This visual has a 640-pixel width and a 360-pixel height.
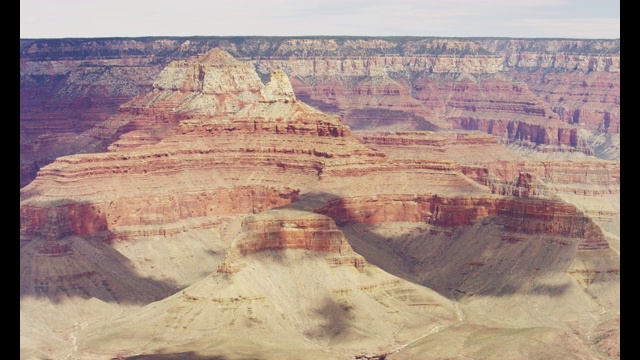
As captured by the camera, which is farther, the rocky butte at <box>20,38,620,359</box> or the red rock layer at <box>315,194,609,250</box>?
the red rock layer at <box>315,194,609,250</box>

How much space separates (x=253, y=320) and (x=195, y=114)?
92.6 meters

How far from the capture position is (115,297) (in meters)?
112

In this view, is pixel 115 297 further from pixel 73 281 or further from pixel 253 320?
pixel 253 320

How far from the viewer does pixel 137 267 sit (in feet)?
394

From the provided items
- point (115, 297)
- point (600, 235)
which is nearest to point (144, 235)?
point (115, 297)

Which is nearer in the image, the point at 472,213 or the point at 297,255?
the point at 297,255

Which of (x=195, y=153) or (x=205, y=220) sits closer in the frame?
(x=205, y=220)

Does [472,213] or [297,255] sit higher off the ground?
[472,213]

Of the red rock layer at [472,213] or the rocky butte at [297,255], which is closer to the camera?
the rocky butte at [297,255]

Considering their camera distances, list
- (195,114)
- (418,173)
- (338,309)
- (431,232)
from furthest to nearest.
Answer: (195,114) → (418,173) → (431,232) → (338,309)

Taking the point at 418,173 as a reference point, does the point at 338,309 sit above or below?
below
